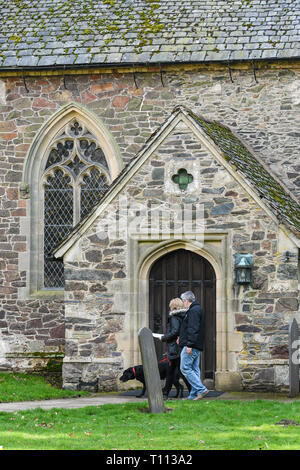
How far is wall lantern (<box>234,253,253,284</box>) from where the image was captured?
15.7m

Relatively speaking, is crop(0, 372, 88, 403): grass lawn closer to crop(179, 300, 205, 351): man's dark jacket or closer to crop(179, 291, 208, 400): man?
crop(179, 291, 208, 400): man

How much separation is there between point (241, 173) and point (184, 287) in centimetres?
237

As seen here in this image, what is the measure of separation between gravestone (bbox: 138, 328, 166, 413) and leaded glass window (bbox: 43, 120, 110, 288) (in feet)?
23.9

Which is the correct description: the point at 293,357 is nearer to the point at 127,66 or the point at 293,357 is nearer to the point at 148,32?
the point at 127,66

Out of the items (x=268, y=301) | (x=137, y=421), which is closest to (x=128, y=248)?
(x=268, y=301)

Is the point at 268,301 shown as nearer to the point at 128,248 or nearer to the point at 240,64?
the point at 128,248

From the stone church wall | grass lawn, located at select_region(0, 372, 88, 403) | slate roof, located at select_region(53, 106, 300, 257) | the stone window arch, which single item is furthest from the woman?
the stone window arch

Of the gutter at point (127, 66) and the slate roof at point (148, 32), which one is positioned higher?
the slate roof at point (148, 32)

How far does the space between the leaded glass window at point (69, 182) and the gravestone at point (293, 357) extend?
653cm

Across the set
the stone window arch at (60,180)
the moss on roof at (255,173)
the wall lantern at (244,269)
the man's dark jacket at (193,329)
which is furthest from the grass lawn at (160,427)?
the stone window arch at (60,180)

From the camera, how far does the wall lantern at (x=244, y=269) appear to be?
616 inches

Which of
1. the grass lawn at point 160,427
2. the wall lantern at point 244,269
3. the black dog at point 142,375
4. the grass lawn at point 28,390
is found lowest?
the grass lawn at point 160,427

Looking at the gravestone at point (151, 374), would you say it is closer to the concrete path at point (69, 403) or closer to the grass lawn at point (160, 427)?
the grass lawn at point (160, 427)

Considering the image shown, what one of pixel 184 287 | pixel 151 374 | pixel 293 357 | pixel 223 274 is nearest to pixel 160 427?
pixel 151 374
